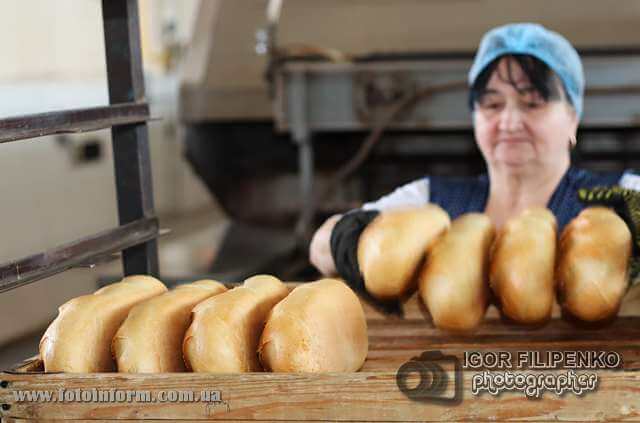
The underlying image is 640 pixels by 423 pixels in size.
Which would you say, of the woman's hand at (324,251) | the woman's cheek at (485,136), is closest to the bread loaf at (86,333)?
the woman's hand at (324,251)

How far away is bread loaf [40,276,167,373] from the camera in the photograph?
0.86m

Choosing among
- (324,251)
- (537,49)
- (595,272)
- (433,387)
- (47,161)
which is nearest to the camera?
(433,387)

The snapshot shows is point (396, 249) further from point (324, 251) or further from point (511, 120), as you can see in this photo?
point (511, 120)

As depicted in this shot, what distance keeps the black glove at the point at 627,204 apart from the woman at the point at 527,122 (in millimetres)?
564

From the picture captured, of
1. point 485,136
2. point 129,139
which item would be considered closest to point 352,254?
point 129,139

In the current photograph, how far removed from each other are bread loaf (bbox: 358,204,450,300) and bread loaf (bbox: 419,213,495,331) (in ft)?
0.07

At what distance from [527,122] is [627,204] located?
0.67m

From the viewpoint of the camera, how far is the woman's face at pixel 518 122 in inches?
67.3

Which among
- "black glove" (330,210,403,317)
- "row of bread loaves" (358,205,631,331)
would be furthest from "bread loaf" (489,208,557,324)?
"black glove" (330,210,403,317)

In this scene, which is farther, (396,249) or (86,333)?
(396,249)

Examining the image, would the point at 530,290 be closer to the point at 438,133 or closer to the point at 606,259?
the point at 606,259

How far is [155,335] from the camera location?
87 cm

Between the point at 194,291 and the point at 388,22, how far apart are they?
10.2 ft

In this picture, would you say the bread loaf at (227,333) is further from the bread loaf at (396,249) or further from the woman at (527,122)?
the woman at (527,122)
